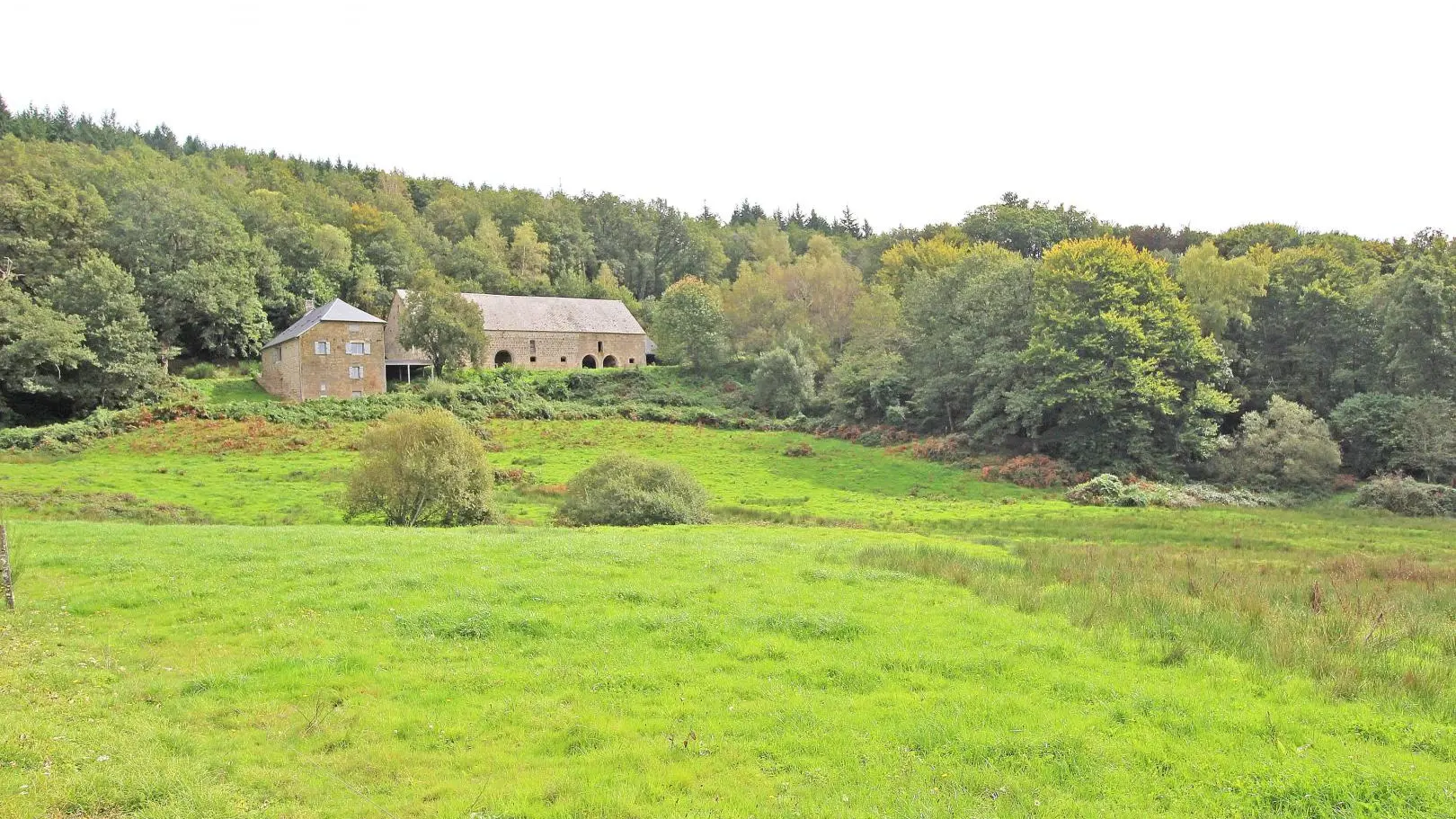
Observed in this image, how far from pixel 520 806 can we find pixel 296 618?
23.3 ft

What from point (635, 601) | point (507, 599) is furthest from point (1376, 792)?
point (507, 599)

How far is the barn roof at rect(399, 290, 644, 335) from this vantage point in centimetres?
7638

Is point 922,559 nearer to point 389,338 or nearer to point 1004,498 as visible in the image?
point 1004,498

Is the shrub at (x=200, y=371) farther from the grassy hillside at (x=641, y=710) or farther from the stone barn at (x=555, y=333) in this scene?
the grassy hillside at (x=641, y=710)

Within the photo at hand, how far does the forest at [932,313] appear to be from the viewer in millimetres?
43719

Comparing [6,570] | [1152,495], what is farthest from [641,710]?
[1152,495]

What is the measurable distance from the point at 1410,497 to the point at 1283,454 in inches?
242

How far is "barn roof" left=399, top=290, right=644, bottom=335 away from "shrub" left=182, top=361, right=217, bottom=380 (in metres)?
21.5

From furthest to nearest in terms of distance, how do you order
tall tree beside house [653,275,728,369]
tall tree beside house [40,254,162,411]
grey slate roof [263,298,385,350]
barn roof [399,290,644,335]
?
barn roof [399,290,644,335] → tall tree beside house [653,275,728,369] → grey slate roof [263,298,385,350] → tall tree beside house [40,254,162,411]

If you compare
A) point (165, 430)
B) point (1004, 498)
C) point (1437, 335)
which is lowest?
point (1004, 498)

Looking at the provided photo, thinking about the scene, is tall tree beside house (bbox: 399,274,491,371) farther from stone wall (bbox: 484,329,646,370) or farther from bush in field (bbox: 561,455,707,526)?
bush in field (bbox: 561,455,707,526)

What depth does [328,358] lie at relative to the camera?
58.8 meters

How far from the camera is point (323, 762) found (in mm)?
7457

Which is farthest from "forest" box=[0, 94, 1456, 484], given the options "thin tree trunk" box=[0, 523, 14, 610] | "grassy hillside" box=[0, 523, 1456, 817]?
"thin tree trunk" box=[0, 523, 14, 610]
